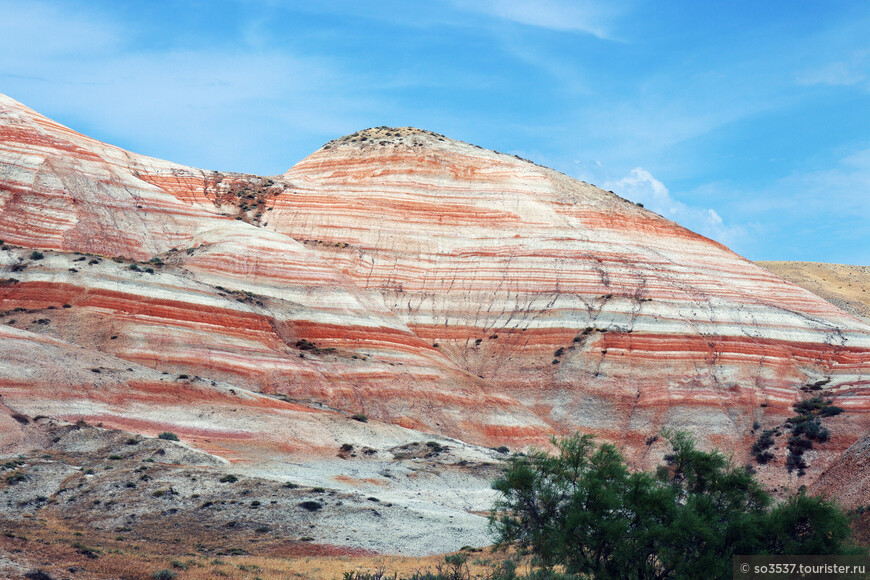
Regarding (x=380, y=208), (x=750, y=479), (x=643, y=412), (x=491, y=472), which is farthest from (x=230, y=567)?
(x=380, y=208)

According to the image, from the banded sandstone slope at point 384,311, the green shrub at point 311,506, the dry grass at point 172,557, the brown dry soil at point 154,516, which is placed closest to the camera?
the dry grass at point 172,557

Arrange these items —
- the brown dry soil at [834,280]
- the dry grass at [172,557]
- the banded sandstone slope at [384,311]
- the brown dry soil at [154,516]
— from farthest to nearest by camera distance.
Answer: the brown dry soil at [834,280] < the banded sandstone slope at [384,311] < the brown dry soil at [154,516] < the dry grass at [172,557]

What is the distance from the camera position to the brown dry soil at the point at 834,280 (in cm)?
12119

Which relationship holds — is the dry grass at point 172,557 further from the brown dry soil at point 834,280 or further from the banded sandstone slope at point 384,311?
the brown dry soil at point 834,280

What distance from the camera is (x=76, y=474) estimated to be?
3469 centimetres

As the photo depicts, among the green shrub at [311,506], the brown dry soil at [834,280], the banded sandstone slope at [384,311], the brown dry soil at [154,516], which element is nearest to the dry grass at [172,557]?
the brown dry soil at [154,516]

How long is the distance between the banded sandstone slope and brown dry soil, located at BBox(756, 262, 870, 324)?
52.1 metres

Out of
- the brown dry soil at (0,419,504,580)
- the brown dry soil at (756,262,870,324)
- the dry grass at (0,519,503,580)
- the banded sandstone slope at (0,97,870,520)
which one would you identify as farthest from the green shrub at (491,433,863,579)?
the brown dry soil at (756,262,870,324)

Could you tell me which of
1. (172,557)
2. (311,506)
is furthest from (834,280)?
(172,557)

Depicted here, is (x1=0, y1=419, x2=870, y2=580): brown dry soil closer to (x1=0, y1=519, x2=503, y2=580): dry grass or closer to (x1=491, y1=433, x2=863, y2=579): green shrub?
(x1=0, y1=519, x2=503, y2=580): dry grass

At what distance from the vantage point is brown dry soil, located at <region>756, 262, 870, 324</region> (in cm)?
12119

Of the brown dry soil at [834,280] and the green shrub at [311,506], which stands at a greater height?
the brown dry soil at [834,280]

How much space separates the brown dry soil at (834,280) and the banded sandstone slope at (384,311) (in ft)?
171

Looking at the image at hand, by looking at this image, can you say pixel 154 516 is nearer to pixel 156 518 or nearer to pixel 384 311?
pixel 156 518
